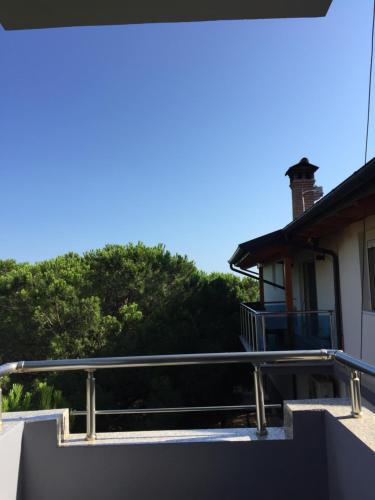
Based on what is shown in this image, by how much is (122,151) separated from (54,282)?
5.40m

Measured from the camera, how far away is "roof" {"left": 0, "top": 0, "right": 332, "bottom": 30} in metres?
1.62

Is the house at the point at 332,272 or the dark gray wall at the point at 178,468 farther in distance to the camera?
the house at the point at 332,272

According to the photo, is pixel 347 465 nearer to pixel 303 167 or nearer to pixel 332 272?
pixel 332 272

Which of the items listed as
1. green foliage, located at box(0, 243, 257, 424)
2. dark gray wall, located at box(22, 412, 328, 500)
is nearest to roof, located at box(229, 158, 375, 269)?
dark gray wall, located at box(22, 412, 328, 500)

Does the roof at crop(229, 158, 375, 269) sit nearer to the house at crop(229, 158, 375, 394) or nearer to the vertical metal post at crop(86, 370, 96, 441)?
the house at crop(229, 158, 375, 394)

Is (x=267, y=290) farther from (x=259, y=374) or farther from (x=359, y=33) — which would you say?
(x=259, y=374)

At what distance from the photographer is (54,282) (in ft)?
44.1

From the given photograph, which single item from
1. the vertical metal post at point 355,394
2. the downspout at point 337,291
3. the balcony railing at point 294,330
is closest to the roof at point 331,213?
the downspout at point 337,291

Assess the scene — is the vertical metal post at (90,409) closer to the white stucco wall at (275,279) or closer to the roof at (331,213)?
the roof at (331,213)

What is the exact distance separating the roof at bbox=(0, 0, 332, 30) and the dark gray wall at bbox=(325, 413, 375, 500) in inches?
82.4

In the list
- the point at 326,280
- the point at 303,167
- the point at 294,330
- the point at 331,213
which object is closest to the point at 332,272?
the point at 326,280

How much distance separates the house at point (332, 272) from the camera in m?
5.62

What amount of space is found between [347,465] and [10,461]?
6.27 ft

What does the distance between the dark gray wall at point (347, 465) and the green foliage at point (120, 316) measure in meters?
9.37
